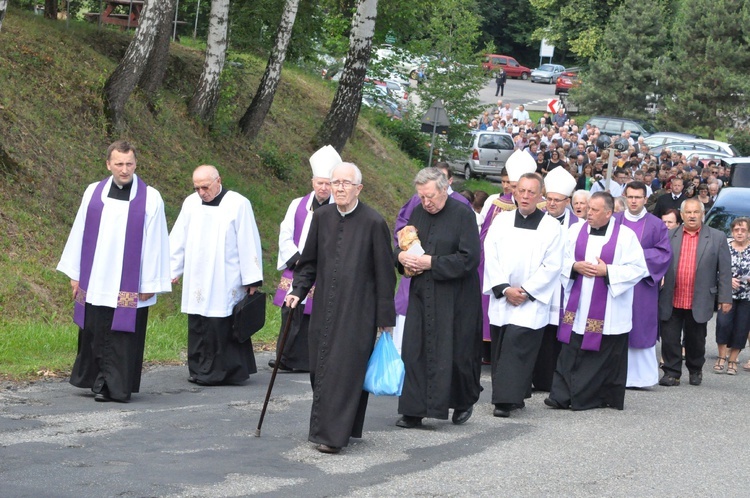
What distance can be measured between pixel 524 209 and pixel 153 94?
10.1 meters

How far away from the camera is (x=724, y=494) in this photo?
781 centimetres

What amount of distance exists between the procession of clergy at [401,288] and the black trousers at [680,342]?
0.04 meters

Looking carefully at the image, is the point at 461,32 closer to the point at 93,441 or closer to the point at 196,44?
the point at 196,44

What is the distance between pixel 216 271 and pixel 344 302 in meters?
2.95

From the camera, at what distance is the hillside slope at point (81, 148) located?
13492mm

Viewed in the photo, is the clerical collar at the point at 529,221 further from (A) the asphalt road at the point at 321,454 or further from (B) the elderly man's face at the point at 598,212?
(A) the asphalt road at the point at 321,454

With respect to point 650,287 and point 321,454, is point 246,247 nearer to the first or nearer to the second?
point 321,454

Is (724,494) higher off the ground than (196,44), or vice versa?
(196,44)

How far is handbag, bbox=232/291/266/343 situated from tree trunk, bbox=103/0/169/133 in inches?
278

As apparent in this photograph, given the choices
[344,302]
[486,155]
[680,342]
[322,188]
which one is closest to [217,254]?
[322,188]

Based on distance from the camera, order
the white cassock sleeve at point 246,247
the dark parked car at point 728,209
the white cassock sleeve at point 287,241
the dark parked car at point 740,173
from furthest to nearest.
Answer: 1. the dark parked car at point 740,173
2. the dark parked car at point 728,209
3. the white cassock sleeve at point 287,241
4. the white cassock sleeve at point 246,247

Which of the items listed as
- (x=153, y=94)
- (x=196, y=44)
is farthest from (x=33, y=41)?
(x=196, y=44)

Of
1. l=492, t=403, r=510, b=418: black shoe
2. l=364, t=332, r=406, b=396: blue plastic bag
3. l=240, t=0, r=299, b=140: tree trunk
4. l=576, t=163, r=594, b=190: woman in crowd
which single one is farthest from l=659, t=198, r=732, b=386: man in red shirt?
l=576, t=163, r=594, b=190: woman in crowd

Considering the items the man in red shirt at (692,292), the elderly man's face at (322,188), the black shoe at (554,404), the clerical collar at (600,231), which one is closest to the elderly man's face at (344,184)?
the elderly man's face at (322,188)
